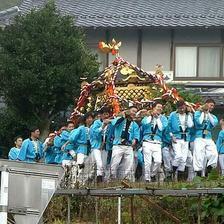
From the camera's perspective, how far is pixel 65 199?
15.5 meters

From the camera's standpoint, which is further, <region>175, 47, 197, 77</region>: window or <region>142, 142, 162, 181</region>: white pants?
<region>175, 47, 197, 77</region>: window

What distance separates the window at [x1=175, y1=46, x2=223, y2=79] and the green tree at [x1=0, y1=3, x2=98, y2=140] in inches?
211

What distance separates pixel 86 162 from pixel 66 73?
6.40 metres

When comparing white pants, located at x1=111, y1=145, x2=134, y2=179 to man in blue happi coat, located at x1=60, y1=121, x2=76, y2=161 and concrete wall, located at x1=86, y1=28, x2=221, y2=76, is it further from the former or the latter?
concrete wall, located at x1=86, y1=28, x2=221, y2=76

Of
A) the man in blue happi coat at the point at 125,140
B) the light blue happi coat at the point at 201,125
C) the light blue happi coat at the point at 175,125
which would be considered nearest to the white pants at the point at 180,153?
the light blue happi coat at the point at 175,125

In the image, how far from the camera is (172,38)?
3125 cm

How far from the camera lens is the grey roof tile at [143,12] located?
101 feet

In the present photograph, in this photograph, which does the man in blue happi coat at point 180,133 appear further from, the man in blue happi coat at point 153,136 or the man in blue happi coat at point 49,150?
the man in blue happi coat at point 49,150

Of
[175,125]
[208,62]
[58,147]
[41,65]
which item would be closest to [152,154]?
[175,125]

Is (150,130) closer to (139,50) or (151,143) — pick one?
(151,143)

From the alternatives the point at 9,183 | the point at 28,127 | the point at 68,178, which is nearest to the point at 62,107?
the point at 28,127

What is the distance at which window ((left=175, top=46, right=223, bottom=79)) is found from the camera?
1242 inches

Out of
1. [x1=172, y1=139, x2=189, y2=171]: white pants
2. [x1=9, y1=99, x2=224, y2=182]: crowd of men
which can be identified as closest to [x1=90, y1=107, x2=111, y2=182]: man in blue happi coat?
[x1=9, y1=99, x2=224, y2=182]: crowd of men

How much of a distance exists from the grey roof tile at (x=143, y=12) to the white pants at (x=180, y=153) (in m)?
10.7
